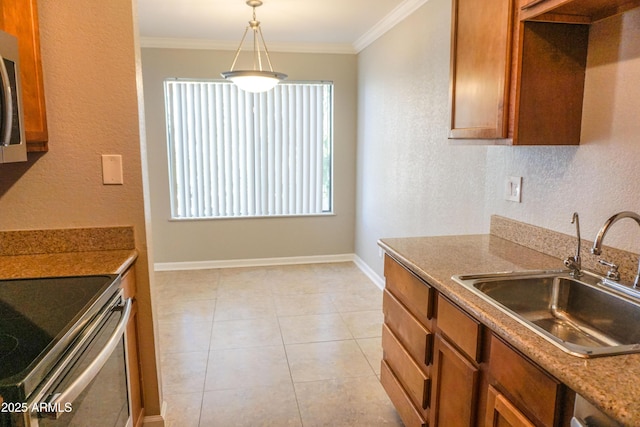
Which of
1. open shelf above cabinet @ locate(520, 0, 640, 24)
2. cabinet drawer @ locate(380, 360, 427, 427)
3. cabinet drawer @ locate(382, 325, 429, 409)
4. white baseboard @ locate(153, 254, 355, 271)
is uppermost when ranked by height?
open shelf above cabinet @ locate(520, 0, 640, 24)

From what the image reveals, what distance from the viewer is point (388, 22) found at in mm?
3812

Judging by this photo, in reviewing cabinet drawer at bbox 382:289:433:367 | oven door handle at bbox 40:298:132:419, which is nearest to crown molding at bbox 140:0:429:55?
cabinet drawer at bbox 382:289:433:367

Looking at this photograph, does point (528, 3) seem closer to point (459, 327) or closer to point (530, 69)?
point (530, 69)

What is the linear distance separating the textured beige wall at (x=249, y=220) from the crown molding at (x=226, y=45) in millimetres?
51

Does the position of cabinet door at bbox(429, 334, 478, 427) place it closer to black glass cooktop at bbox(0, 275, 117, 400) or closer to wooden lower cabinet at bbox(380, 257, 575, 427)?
wooden lower cabinet at bbox(380, 257, 575, 427)

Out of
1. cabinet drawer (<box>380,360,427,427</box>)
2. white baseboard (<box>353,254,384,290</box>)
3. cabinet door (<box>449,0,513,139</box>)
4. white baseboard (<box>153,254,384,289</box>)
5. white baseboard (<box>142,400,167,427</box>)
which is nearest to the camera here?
cabinet door (<box>449,0,513,139</box>)

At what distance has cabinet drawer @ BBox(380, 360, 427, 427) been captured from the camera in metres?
1.86

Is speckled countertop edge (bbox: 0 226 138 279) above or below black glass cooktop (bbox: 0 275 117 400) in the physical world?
above

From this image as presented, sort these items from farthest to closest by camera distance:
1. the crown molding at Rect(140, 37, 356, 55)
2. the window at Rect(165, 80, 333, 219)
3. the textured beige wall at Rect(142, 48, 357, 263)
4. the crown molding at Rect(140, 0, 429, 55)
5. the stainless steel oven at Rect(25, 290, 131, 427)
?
1. the window at Rect(165, 80, 333, 219)
2. the textured beige wall at Rect(142, 48, 357, 263)
3. the crown molding at Rect(140, 37, 356, 55)
4. the crown molding at Rect(140, 0, 429, 55)
5. the stainless steel oven at Rect(25, 290, 131, 427)

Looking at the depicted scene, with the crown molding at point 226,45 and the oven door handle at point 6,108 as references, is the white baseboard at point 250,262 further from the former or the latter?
the oven door handle at point 6,108

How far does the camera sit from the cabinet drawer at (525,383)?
1050 mm

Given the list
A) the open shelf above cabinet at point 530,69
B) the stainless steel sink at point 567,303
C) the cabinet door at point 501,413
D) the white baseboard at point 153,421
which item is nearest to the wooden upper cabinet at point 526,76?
the open shelf above cabinet at point 530,69

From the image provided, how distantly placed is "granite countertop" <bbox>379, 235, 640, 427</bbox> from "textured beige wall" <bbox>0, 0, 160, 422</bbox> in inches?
50.8

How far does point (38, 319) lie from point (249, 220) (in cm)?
384
